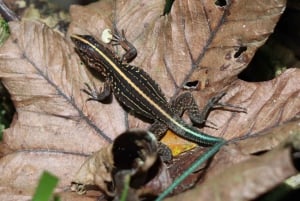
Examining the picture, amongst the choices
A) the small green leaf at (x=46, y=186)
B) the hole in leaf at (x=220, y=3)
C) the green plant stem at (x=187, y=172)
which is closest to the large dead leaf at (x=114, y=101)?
the hole in leaf at (x=220, y=3)

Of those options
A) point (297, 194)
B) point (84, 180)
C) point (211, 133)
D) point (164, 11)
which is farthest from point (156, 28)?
point (297, 194)

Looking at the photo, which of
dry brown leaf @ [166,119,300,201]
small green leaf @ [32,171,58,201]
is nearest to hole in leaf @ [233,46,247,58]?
dry brown leaf @ [166,119,300,201]

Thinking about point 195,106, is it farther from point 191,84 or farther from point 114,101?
point 114,101

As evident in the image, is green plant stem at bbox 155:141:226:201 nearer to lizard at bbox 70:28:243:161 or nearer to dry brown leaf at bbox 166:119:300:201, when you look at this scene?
dry brown leaf at bbox 166:119:300:201

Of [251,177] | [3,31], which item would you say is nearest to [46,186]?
[251,177]

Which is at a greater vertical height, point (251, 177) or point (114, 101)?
point (251, 177)

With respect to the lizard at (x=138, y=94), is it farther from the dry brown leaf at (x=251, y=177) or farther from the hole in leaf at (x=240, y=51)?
the dry brown leaf at (x=251, y=177)

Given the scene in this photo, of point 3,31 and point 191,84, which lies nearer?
point 191,84
